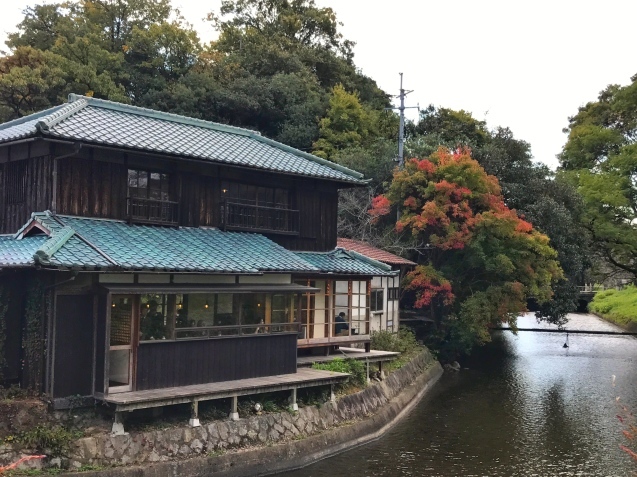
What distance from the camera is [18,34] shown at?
48781 mm

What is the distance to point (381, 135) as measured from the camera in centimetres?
4894

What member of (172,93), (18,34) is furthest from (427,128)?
(18,34)

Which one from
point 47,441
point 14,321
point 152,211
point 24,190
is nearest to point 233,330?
point 152,211

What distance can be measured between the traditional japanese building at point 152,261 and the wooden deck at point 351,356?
49 centimetres

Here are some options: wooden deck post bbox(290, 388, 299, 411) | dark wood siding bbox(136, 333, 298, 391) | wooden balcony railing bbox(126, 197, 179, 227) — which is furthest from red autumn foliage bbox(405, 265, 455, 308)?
wooden balcony railing bbox(126, 197, 179, 227)

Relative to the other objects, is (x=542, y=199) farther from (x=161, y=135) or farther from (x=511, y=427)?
(x=161, y=135)

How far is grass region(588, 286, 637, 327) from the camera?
5493cm

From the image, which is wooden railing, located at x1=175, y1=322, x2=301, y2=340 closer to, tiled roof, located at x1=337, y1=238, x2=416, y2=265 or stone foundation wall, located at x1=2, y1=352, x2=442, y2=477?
stone foundation wall, located at x1=2, y1=352, x2=442, y2=477

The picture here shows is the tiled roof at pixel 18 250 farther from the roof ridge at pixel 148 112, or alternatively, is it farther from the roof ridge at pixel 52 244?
the roof ridge at pixel 148 112

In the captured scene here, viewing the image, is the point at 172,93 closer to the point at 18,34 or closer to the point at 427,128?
the point at 18,34

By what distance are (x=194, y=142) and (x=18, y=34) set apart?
118ft

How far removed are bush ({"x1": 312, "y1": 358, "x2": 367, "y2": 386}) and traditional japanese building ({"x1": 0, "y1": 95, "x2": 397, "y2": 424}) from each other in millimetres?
1011

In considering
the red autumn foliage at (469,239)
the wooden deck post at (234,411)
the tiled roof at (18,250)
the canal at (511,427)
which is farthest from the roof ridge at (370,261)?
the tiled roof at (18,250)

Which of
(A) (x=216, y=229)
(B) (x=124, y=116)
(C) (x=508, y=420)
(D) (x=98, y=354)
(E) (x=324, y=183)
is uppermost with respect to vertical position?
(B) (x=124, y=116)
